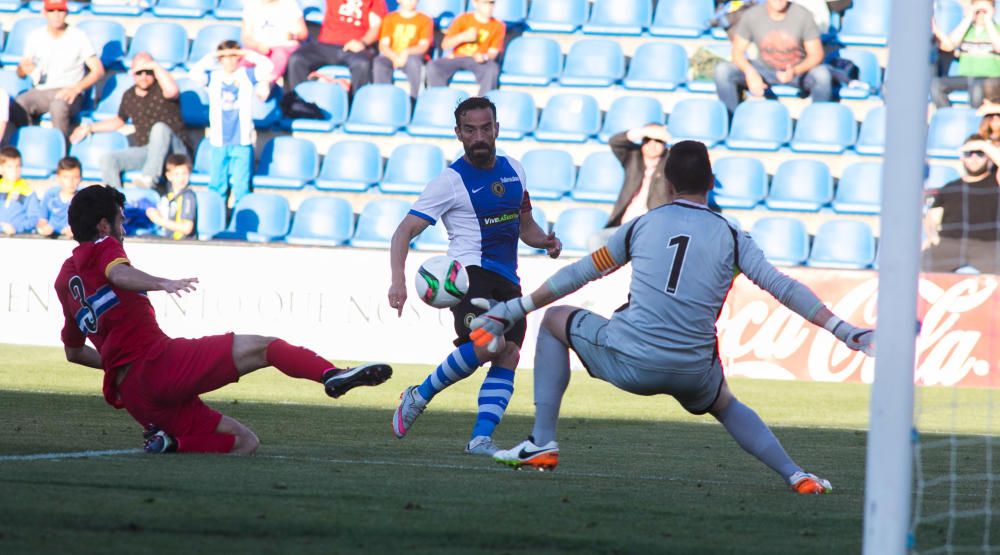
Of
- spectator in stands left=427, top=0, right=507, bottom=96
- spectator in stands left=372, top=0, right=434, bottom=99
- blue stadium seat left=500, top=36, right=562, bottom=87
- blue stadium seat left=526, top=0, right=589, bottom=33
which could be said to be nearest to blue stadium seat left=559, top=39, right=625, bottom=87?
blue stadium seat left=500, top=36, right=562, bottom=87

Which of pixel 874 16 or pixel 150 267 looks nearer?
pixel 150 267

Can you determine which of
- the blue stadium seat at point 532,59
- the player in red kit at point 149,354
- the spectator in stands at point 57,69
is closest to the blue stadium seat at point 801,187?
the blue stadium seat at point 532,59

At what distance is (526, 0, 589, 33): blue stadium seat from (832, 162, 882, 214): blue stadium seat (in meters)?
4.22

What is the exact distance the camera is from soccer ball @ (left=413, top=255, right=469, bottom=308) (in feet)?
23.8

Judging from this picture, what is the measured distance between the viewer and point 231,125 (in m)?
16.6

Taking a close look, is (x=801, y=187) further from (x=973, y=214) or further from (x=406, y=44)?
(x=406, y=44)

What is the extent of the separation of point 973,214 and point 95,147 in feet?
34.6

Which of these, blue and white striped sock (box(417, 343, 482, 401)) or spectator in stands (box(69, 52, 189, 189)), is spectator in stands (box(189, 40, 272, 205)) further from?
blue and white striped sock (box(417, 343, 482, 401))

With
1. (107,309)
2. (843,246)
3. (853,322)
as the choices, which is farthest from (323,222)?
(107,309)

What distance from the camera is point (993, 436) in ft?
32.0

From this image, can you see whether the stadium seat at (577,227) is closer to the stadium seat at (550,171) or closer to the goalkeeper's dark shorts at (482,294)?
the stadium seat at (550,171)

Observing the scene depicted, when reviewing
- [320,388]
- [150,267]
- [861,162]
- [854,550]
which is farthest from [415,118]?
[854,550]

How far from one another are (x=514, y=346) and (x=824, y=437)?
8.48 ft

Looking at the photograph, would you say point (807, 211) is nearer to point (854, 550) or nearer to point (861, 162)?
point (861, 162)
